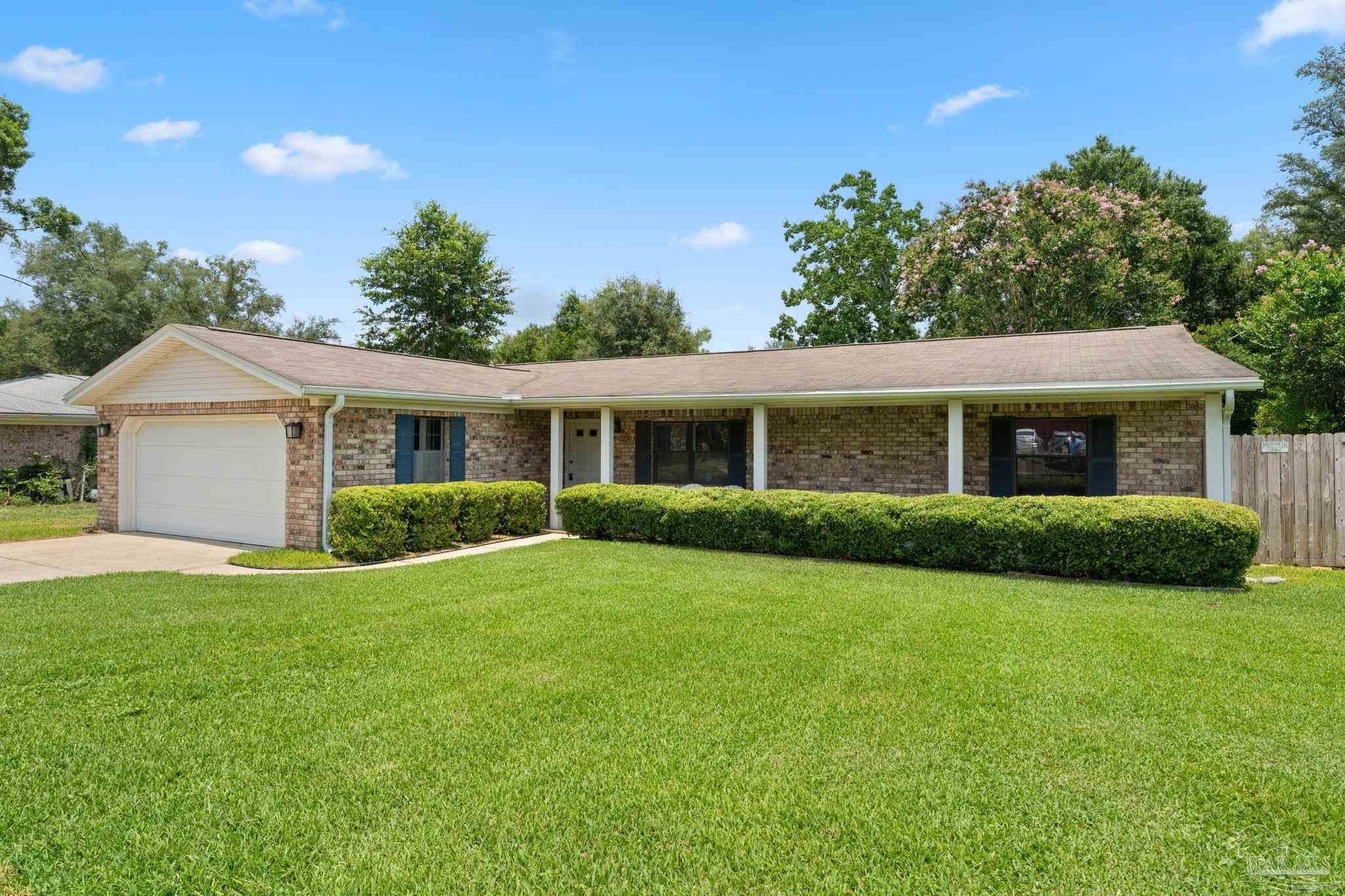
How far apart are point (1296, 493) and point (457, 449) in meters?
12.6

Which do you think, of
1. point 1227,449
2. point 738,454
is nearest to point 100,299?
point 738,454

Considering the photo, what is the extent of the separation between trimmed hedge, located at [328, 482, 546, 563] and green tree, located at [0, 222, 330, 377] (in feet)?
103

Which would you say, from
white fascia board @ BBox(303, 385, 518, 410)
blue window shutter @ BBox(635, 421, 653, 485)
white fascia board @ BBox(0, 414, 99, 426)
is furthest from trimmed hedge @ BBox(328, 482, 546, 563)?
white fascia board @ BBox(0, 414, 99, 426)

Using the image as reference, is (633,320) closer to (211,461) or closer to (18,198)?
(18,198)

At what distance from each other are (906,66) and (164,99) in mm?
14628

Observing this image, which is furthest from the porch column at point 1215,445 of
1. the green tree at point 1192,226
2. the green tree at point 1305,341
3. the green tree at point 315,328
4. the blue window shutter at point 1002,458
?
the green tree at point 315,328

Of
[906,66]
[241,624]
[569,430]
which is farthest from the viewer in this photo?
[569,430]

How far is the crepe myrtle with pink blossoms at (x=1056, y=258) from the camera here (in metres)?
20.2

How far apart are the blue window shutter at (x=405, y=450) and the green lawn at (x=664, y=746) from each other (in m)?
4.94

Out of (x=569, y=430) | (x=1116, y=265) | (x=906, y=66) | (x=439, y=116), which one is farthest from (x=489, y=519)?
(x=1116, y=265)

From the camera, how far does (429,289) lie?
3444cm

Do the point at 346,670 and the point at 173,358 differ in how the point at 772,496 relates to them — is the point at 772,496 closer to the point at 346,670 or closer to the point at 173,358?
the point at 346,670

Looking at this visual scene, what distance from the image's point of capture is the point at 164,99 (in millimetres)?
13859

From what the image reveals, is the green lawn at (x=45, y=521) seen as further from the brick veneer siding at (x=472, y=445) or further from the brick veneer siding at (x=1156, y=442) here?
the brick veneer siding at (x=1156, y=442)
